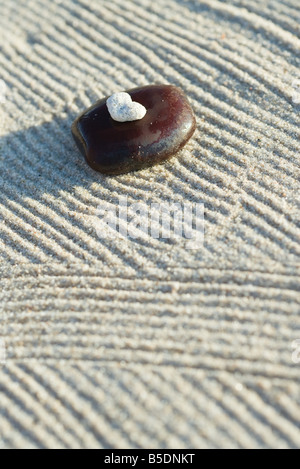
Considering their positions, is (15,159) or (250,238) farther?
(15,159)

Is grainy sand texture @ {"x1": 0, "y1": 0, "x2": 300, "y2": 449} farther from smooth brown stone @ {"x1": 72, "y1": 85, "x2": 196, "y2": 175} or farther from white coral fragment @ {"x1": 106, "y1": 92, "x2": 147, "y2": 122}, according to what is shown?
white coral fragment @ {"x1": 106, "y1": 92, "x2": 147, "y2": 122}

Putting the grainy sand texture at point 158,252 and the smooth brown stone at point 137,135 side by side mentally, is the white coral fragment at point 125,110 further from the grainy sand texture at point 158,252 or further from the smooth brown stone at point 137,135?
the grainy sand texture at point 158,252

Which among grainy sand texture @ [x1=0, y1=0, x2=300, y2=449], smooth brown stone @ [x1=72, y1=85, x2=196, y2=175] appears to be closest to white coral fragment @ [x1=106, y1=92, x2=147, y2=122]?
smooth brown stone @ [x1=72, y1=85, x2=196, y2=175]

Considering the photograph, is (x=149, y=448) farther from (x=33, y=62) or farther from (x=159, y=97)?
(x=33, y=62)

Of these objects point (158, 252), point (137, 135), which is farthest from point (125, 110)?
point (158, 252)

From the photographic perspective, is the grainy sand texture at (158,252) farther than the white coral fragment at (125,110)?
No

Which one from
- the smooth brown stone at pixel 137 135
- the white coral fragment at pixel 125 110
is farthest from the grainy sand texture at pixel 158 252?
the white coral fragment at pixel 125 110

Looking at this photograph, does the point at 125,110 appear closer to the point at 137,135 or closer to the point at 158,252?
the point at 137,135
